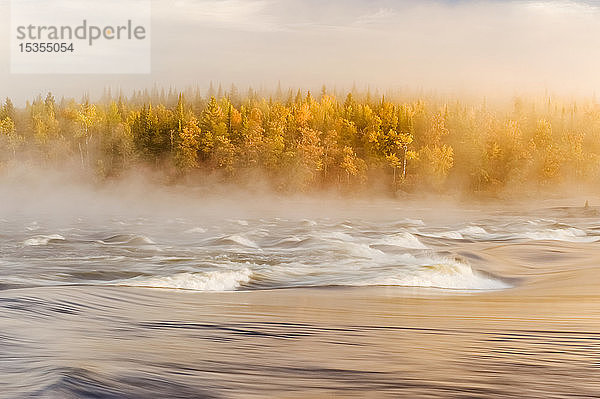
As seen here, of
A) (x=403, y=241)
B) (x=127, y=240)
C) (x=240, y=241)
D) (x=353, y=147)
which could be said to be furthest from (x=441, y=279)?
(x=353, y=147)

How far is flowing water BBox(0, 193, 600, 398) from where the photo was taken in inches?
123

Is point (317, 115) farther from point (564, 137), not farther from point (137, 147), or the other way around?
point (564, 137)

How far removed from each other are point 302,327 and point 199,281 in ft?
8.03

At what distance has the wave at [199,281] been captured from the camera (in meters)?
6.39

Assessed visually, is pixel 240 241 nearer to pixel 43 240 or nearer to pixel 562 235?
pixel 43 240

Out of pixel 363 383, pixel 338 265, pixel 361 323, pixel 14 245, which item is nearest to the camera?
pixel 363 383

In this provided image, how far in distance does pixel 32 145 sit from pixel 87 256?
47.6m

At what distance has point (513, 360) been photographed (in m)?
3.44

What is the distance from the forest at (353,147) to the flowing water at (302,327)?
3173cm

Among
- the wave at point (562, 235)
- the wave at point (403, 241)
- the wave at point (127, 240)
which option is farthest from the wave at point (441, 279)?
the wave at point (127, 240)

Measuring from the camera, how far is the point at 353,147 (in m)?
43.7

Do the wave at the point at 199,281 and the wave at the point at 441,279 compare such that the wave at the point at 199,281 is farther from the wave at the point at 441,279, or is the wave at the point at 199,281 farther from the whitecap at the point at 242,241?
the whitecap at the point at 242,241

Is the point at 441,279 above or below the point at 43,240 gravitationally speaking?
above

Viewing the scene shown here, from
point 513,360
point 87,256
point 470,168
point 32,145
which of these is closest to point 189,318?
point 513,360
